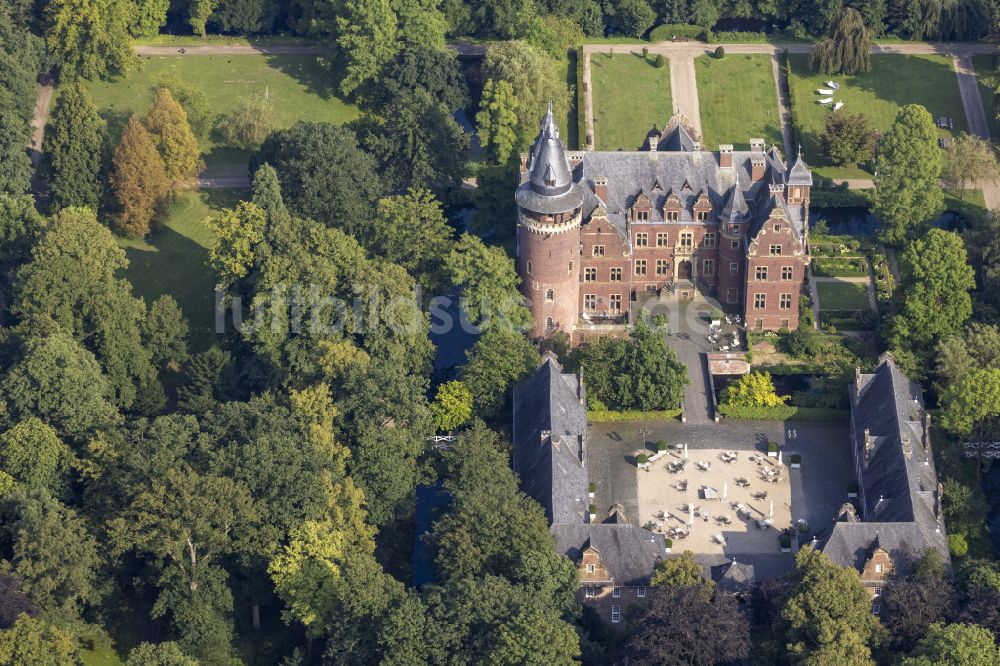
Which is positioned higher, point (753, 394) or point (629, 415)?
point (753, 394)

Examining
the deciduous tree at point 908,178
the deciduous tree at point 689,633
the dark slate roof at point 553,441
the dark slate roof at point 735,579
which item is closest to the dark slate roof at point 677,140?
the deciduous tree at point 908,178

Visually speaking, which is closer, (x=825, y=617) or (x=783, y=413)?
(x=825, y=617)

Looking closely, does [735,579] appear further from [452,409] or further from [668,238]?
[668,238]

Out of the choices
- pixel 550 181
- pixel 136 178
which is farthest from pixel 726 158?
pixel 136 178

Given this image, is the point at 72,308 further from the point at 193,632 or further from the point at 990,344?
the point at 990,344

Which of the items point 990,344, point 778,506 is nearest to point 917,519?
point 778,506

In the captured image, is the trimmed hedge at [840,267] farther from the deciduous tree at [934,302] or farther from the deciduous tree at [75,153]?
the deciduous tree at [75,153]

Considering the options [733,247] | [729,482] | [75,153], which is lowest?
[729,482]
